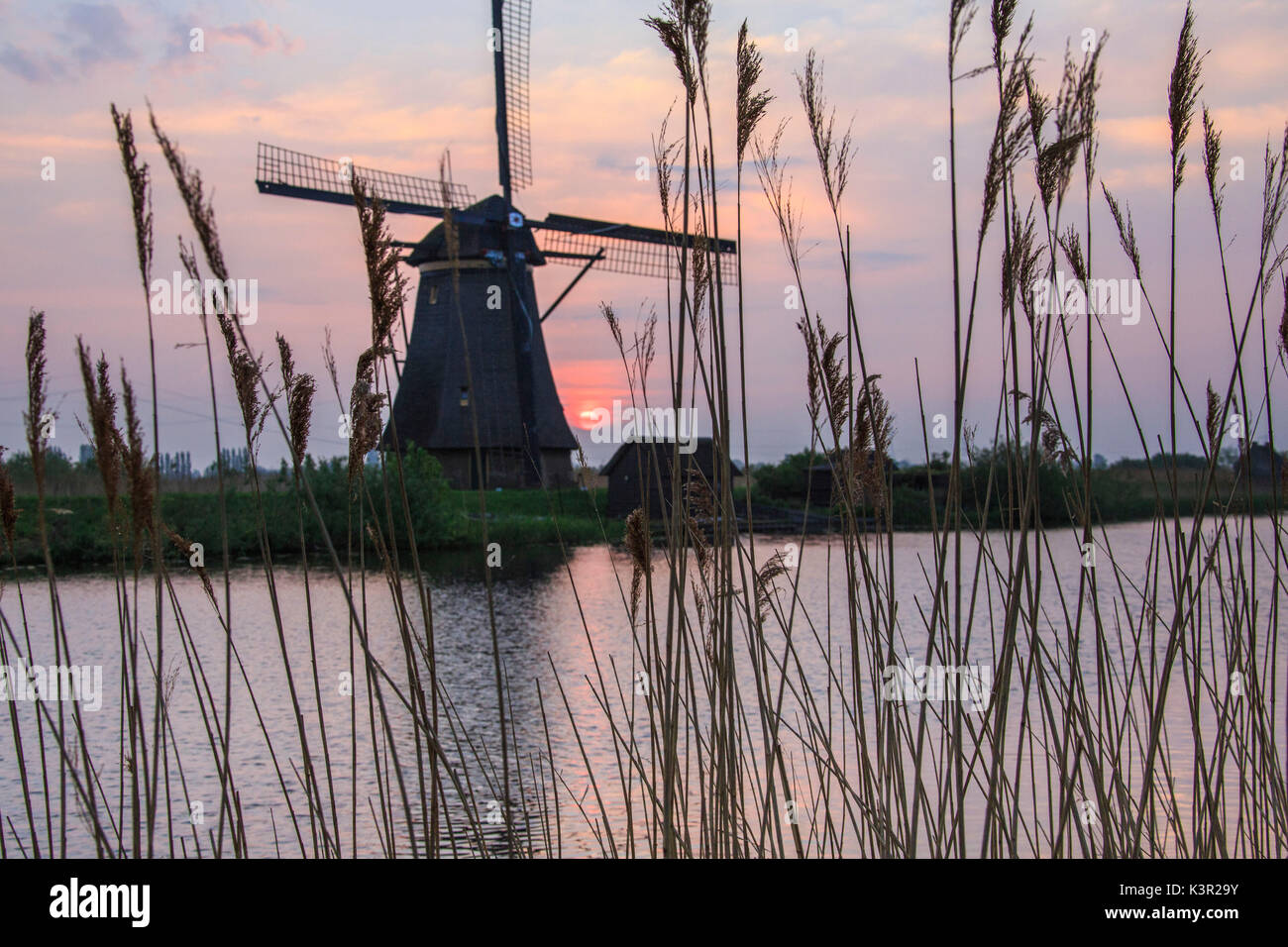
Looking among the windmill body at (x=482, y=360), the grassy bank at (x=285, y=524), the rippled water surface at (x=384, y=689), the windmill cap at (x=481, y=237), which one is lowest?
the rippled water surface at (x=384, y=689)

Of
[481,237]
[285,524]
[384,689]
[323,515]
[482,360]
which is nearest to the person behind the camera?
[384,689]

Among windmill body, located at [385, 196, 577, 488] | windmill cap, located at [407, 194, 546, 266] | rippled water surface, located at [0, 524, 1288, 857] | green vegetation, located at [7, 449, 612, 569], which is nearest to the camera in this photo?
rippled water surface, located at [0, 524, 1288, 857]

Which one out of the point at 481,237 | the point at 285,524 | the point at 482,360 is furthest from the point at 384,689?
the point at 481,237

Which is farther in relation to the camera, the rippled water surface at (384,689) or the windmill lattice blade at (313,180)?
the windmill lattice blade at (313,180)

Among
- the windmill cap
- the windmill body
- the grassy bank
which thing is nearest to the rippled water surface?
the grassy bank

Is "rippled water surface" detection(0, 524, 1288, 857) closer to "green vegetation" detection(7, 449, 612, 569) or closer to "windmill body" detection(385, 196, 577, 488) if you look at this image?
"green vegetation" detection(7, 449, 612, 569)

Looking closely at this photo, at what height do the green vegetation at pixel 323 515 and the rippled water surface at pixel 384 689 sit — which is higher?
the green vegetation at pixel 323 515

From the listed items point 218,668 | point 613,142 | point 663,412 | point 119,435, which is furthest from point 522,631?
point 119,435

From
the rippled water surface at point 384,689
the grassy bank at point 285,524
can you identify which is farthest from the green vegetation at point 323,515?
the rippled water surface at point 384,689

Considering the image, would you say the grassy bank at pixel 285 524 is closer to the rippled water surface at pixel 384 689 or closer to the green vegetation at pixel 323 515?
the green vegetation at pixel 323 515

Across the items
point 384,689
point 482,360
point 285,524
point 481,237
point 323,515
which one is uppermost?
point 481,237

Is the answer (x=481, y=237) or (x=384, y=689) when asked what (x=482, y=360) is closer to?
(x=481, y=237)

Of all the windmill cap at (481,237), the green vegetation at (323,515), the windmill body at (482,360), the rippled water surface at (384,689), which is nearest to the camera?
the rippled water surface at (384,689)

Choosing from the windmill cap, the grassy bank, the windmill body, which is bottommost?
the grassy bank
